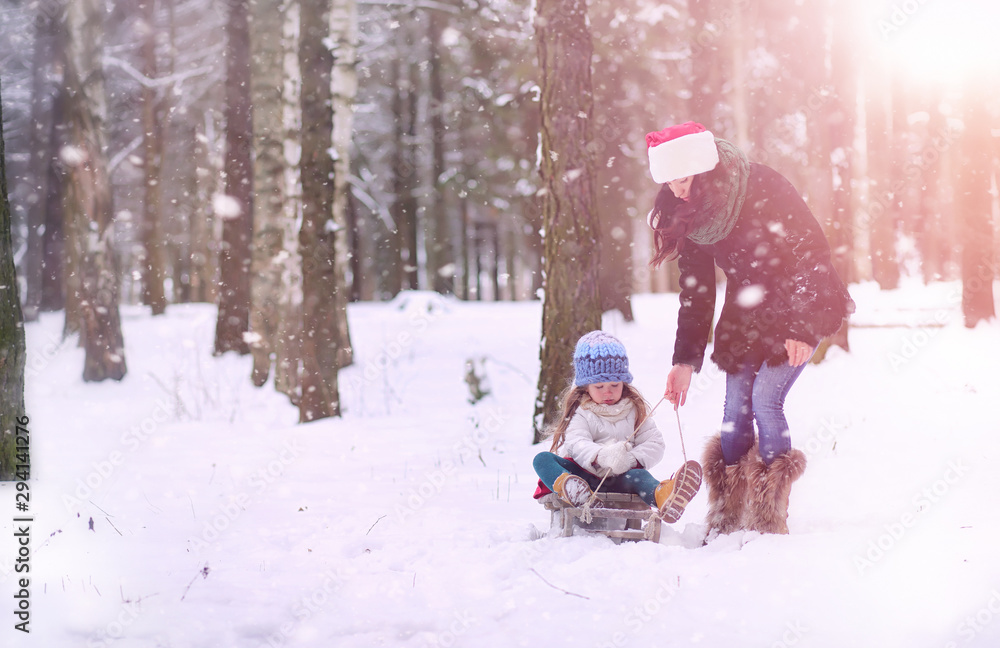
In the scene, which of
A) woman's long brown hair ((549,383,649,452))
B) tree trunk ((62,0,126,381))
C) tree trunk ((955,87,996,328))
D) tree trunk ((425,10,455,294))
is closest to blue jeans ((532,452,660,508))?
woman's long brown hair ((549,383,649,452))

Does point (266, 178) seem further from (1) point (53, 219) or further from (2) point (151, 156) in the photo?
(1) point (53, 219)

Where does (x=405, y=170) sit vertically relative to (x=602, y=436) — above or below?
above

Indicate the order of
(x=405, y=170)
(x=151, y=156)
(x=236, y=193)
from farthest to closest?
1. (x=405, y=170)
2. (x=151, y=156)
3. (x=236, y=193)

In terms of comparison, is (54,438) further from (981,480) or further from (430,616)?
(981,480)

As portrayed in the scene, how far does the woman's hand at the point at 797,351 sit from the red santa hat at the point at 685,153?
2.95ft

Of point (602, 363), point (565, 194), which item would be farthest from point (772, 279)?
point (565, 194)

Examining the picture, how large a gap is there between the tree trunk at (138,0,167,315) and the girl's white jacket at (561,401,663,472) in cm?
1569

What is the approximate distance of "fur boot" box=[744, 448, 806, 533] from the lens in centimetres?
364

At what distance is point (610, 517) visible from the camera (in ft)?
12.7

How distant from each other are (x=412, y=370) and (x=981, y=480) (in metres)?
8.50

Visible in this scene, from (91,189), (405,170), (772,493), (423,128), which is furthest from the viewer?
(423,128)

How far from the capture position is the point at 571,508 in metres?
3.88

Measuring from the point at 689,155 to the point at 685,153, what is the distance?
0.07ft

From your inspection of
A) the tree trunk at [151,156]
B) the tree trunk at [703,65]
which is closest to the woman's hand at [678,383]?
the tree trunk at [703,65]
